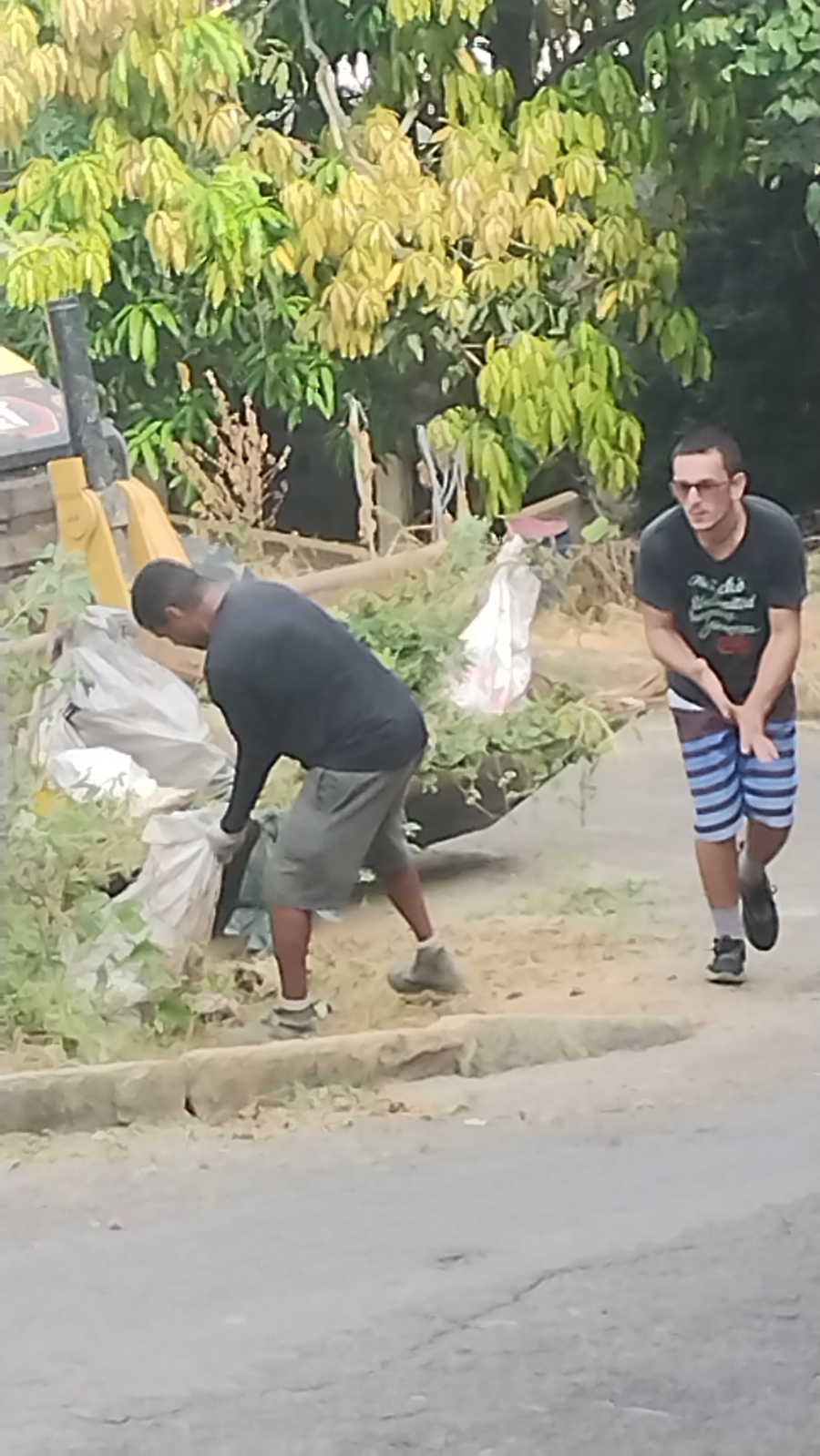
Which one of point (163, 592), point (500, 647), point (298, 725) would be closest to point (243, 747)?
point (298, 725)

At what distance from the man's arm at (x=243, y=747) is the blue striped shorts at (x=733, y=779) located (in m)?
1.36

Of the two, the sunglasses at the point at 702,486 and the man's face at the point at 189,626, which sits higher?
the sunglasses at the point at 702,486

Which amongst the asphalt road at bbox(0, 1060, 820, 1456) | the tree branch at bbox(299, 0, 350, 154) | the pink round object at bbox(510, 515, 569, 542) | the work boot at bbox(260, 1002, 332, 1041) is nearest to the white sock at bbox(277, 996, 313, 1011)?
the work boot at bbox(260, 1002, 332, 1041)

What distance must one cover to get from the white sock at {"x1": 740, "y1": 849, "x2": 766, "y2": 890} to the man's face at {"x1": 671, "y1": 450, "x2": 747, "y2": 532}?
40.1 inches

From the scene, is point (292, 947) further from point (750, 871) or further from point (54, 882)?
point (750, 871)

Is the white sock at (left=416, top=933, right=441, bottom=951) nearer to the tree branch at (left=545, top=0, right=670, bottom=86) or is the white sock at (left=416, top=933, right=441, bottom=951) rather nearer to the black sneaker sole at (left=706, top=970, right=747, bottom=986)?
the black sneaker sole at (left=706, top=970, right=747, bottom=986)

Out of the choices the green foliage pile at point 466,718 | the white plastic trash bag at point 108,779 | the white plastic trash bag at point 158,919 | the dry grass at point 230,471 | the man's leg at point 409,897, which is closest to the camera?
the white plastic trash bag at point 158,919

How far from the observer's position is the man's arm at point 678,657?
19.1 feet

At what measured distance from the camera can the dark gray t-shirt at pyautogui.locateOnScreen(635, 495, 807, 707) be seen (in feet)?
19.0

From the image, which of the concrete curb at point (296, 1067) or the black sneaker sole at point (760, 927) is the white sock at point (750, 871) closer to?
the black sneaker sole at point (760, 927)

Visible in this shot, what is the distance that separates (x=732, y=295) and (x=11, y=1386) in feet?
43.7

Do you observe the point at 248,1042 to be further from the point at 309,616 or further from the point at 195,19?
the point at 195,19

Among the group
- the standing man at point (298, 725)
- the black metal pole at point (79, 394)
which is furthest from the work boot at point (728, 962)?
the black metal pole at point (79, 394)

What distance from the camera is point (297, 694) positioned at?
530cm
